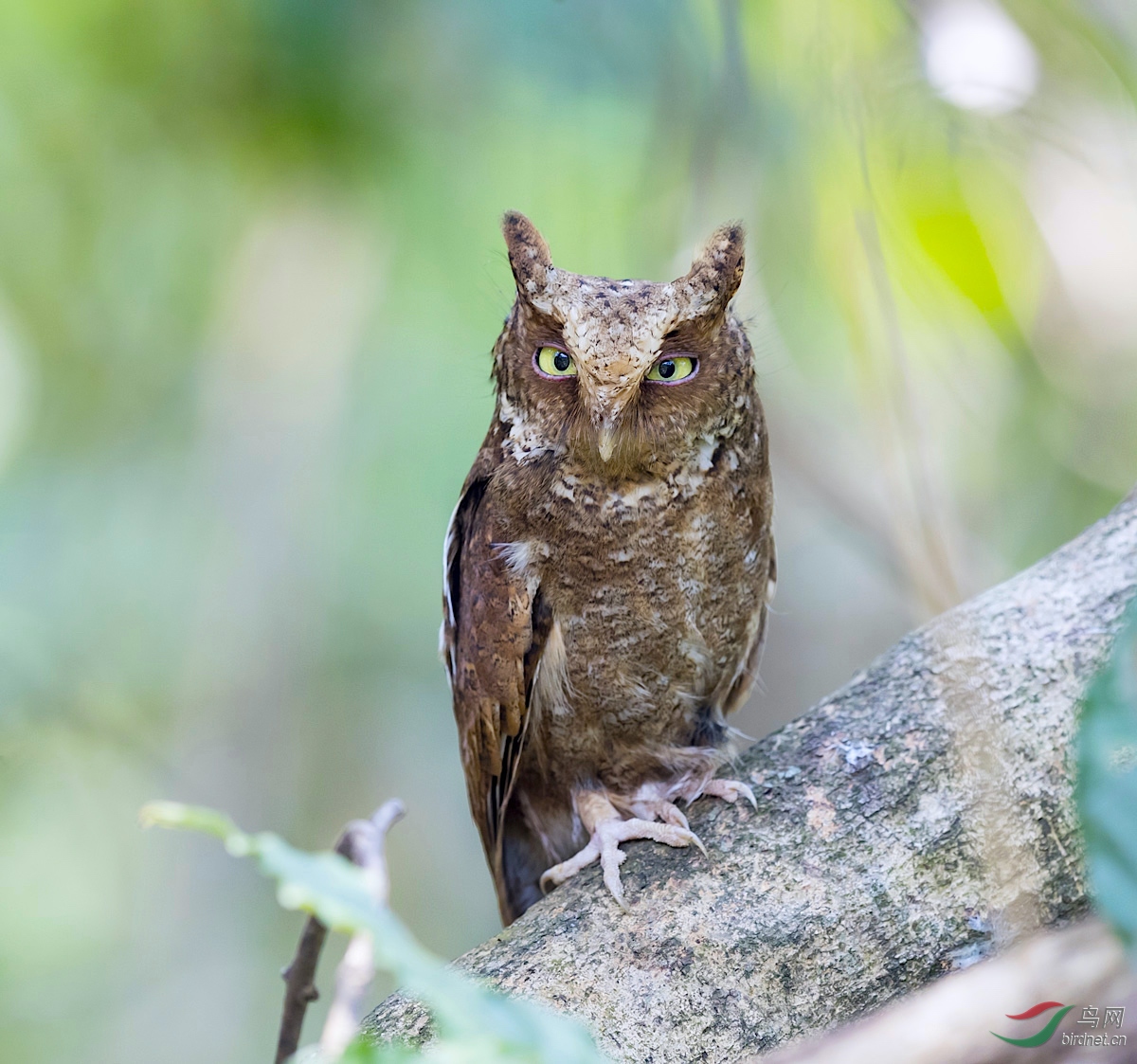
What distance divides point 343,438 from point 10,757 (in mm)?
2288

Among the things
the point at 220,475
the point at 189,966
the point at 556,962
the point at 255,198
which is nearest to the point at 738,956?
the point at 556,962

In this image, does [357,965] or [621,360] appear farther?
[621,360]

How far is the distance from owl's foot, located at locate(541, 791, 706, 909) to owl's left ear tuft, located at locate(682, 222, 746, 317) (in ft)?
3.45

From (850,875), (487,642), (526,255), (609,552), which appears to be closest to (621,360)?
(526,255)

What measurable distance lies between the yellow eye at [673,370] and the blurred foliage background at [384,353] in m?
0.26

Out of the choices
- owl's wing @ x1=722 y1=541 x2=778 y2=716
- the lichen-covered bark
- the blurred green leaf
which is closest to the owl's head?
owl's wing @ x1=722 y1=541 x2=778 y2=716

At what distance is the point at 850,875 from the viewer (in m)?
1.71

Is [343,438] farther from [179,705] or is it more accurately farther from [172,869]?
[172,869]

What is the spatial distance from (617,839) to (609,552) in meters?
0.61

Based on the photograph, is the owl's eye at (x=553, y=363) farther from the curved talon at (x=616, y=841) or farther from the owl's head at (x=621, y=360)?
the curved talon at (x=616, y=841)

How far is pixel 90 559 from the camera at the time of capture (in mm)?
4984

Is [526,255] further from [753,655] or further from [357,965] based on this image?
[357,965]

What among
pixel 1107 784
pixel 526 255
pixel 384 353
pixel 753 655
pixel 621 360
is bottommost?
pixel 1107 784

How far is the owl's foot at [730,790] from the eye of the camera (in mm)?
1910
